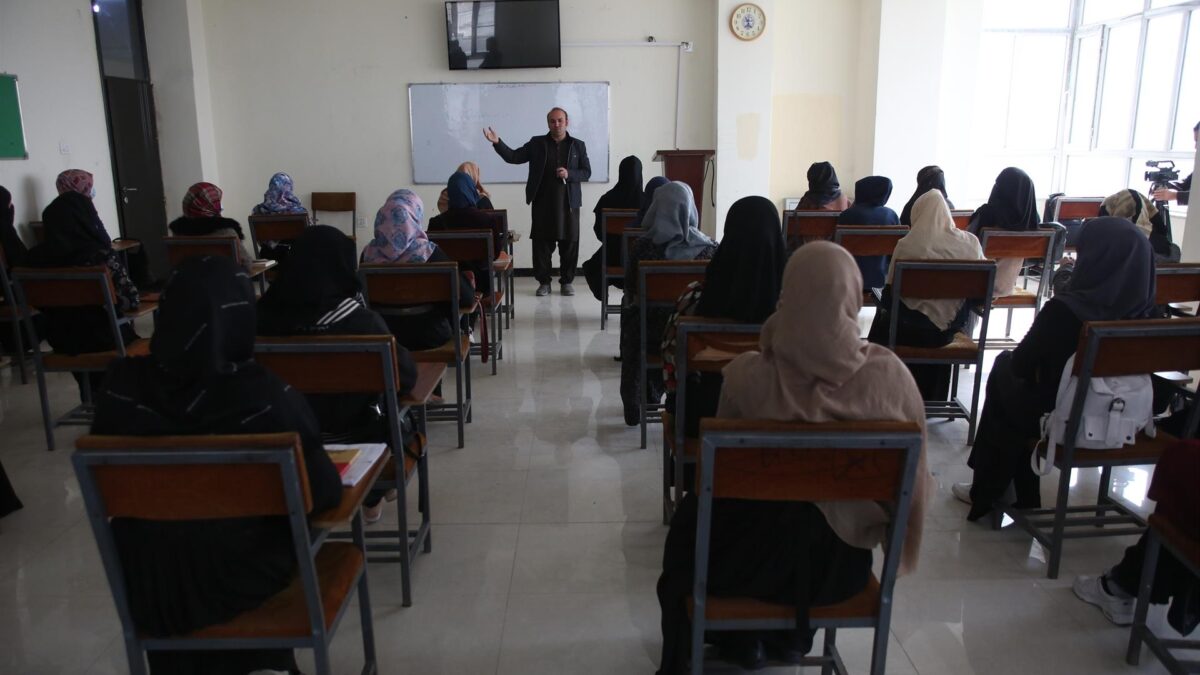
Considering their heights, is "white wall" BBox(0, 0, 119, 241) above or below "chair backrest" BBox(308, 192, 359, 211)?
above

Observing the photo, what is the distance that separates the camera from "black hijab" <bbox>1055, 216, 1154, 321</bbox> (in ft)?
8.34

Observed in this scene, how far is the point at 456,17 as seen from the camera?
773cm

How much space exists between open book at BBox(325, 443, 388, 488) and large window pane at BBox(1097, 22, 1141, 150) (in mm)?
8126

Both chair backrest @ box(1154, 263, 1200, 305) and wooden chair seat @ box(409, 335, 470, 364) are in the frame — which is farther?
wooden chair seat @ box(409, 335, 470, 364)

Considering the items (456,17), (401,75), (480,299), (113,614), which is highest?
(456,17)

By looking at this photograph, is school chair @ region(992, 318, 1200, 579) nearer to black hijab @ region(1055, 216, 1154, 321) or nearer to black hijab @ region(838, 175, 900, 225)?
black hijab @ region(1055, 216, 1154, 321)

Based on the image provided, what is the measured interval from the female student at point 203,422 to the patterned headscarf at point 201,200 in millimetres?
4171

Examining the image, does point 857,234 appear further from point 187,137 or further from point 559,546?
point 187,137

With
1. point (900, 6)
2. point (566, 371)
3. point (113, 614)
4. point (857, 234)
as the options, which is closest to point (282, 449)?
point (113, 614)

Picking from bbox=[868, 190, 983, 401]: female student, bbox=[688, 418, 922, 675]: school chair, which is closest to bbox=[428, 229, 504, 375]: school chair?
bbox=[868, 190, 983, 401]: female student

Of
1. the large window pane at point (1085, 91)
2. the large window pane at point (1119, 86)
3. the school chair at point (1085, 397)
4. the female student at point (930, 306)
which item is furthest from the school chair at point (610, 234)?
the large window pane at point (1085, 91)

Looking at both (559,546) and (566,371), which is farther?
(566,371)

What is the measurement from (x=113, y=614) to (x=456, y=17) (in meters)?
6.54

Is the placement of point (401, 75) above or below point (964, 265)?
above
